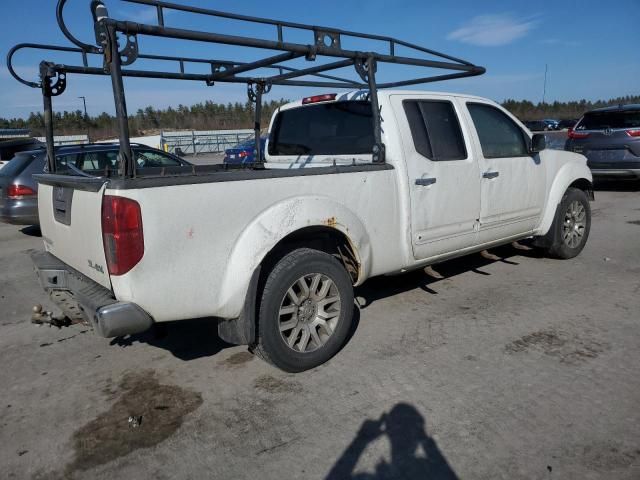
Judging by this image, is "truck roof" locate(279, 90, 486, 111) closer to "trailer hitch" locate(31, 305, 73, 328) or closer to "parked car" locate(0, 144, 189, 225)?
"trailer hitch" locate(31, 305, 73, 328)

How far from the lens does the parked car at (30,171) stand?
7949 millimetres

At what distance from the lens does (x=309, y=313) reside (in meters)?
3.46

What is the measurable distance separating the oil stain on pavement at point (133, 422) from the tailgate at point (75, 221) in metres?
0.79

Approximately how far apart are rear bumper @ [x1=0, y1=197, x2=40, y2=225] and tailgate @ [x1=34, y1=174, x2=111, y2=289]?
4.72m

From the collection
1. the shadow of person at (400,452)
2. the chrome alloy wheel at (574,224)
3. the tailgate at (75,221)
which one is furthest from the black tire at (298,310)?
the chrome alloy wheel at (574,224)

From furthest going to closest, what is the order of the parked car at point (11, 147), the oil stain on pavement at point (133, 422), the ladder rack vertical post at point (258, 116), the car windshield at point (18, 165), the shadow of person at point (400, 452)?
the parked car at point (11, 147), the car windshield at point (18, 165), the ladder rack vertical post at point (258, 116), the oil stain on pavement at point (133, 422), the shadow of person at point (400, 452)

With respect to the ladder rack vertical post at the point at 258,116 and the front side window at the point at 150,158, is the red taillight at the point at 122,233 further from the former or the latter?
the front side window at the point at 150,158

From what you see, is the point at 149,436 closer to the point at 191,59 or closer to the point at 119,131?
the point at 119,131

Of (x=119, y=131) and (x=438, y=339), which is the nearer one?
(x=119, y=131)

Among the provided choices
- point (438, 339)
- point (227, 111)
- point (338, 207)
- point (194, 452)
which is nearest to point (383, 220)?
point (338, 207)

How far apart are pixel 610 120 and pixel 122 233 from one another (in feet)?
37.2

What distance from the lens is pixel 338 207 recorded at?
3.51m

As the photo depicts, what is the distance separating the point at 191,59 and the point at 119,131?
206cm

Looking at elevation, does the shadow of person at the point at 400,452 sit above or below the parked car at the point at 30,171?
below
